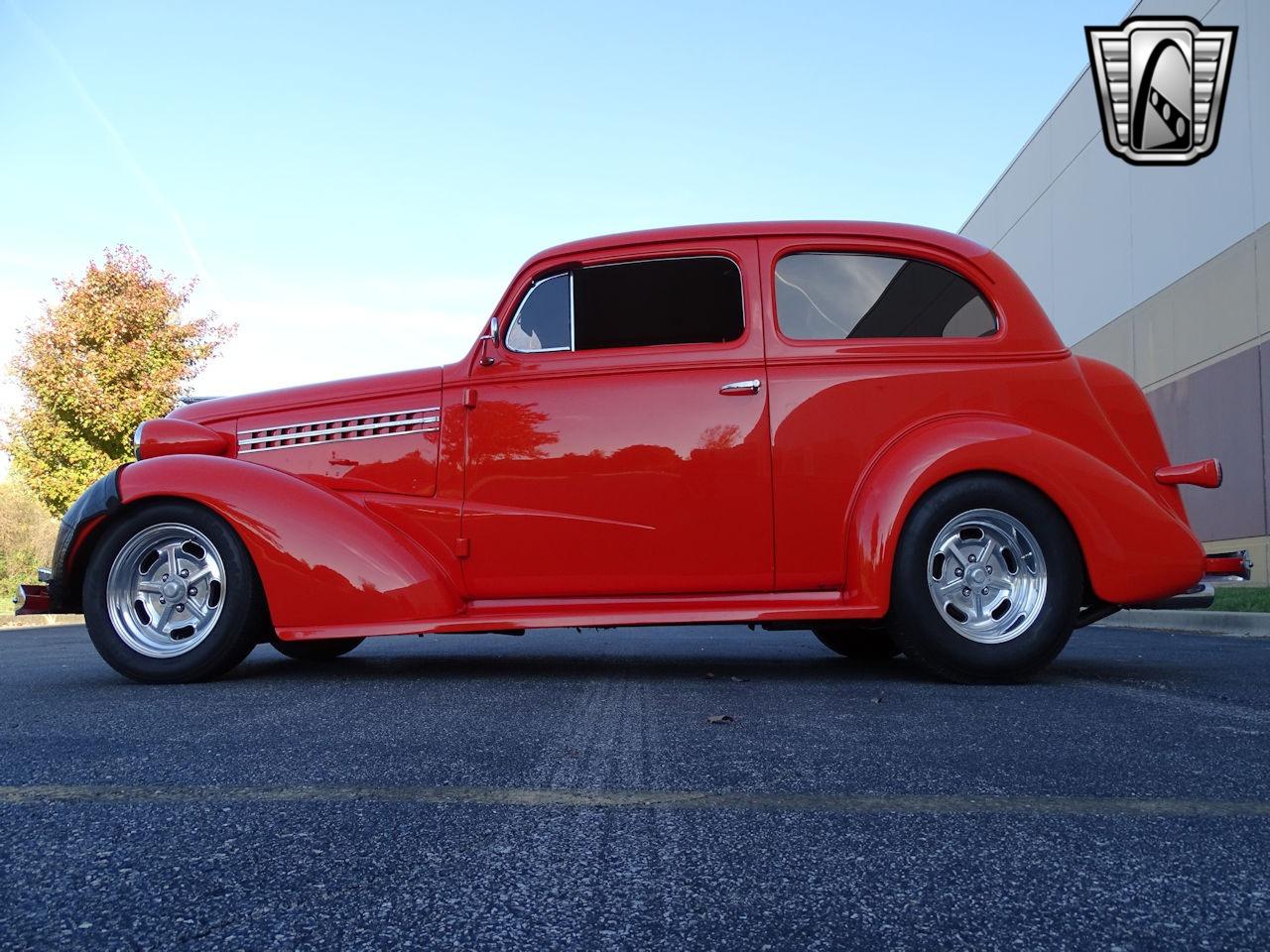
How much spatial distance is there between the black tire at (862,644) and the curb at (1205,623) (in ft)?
8.27

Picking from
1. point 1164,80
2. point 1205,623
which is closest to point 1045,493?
point 1205,623

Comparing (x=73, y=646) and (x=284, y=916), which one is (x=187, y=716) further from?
(x=73, y=646)

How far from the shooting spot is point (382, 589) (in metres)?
4.15

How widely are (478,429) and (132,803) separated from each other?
2.47m

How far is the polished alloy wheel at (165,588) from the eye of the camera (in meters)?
4.20

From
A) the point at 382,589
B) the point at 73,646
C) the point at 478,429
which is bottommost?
the point at 73,646

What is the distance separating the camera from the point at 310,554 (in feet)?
13.7

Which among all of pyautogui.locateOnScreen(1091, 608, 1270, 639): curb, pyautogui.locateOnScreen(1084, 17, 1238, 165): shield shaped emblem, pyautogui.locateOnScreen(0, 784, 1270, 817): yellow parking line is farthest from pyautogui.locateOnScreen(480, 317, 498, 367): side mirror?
pyautogui.locateOnScreen(1084, 17, 1238, 165): shield shaped emblem

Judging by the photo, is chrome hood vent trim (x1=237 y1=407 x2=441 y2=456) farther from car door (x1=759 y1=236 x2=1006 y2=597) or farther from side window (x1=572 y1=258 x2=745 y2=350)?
car door (x1=759 y1=236 x2=1006 y2=597)

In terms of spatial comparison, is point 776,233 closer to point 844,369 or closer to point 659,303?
point 659,303

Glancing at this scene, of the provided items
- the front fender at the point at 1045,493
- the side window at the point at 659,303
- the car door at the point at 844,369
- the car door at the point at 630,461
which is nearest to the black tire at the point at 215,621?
the car door at the point at 630,461

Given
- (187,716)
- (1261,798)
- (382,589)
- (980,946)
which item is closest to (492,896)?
(980,946)

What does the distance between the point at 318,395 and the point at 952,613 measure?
3.02 metres

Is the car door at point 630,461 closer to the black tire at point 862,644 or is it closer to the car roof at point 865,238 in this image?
the car roof at point 865,238
